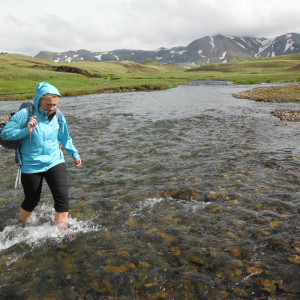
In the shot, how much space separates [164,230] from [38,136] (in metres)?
4.51

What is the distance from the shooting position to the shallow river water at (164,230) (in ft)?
18.5

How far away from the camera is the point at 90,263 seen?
20.6 ft

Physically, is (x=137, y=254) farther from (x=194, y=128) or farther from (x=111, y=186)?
(x=194, y=128)

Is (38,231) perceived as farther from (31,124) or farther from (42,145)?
(31,124)

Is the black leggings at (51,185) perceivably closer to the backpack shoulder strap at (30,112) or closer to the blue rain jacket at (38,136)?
the blue rain jacket at (38,136)

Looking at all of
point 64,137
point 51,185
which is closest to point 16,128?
point 64,137

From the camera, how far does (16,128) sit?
19.8ft

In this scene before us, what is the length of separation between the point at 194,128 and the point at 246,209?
1398 cm

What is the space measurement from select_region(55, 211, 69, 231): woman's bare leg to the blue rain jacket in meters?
1.42

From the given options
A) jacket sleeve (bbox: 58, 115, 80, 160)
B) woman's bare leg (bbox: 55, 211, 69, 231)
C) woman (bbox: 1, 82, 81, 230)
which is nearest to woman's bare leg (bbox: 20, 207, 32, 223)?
woman (bbox: 1, 82, 81, 230)

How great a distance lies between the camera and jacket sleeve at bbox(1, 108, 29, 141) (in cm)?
598

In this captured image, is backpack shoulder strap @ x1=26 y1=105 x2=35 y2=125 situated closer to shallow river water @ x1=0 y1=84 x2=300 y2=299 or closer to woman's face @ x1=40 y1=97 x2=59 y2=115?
woman's face @ x1=40 y1=97 x2=59 y2=115

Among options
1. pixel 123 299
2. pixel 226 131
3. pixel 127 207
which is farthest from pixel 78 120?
pixel 123 299

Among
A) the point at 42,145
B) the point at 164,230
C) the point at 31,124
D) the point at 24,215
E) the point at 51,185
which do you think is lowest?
the point at 164,230
